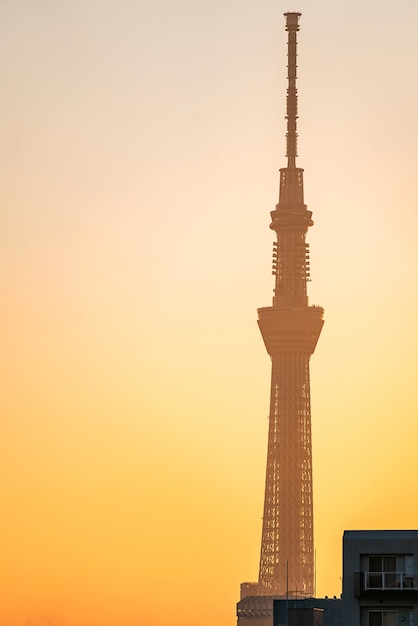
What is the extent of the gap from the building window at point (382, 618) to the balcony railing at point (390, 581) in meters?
1.26

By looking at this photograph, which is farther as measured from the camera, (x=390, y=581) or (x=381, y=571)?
(x=381, y=571)

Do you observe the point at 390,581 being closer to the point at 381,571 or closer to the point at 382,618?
the point at 381,571

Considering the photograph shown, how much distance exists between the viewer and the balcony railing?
352 ft

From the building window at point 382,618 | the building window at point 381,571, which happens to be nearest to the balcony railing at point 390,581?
the building window at point 381,571

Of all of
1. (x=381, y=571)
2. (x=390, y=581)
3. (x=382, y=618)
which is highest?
(x=381, y=571)

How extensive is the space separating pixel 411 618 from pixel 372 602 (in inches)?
81.4

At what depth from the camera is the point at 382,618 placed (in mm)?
108125

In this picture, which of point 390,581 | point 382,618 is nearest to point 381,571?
point 390,581

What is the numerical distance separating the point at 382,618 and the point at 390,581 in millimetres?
1793

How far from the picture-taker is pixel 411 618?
351 feet

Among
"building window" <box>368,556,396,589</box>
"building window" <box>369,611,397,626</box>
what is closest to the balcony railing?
"building window" <box>368,556,396,589</box>

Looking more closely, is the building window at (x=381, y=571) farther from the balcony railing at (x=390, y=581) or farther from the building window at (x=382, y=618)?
the building window at (x=382, y=618)

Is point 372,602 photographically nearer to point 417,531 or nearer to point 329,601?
point 417,531

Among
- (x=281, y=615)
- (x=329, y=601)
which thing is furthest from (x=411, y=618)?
(x=329, y=601)
